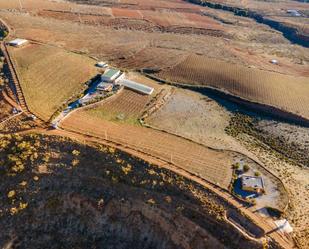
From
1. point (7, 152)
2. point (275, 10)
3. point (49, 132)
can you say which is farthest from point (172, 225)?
point (275, 10)

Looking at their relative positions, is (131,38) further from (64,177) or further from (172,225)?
(172,225)

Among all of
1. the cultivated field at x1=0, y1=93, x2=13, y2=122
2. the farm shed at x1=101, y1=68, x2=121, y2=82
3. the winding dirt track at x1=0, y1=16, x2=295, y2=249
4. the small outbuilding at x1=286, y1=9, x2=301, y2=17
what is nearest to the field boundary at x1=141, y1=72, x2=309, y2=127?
the farm shed at x1=101, y1=68, x2=121, y2=82

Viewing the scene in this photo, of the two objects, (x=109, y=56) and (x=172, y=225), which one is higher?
(x=109, y=56)

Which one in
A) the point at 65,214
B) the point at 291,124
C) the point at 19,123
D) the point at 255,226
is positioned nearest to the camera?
the point at 255,226

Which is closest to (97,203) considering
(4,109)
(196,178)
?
(196,178)

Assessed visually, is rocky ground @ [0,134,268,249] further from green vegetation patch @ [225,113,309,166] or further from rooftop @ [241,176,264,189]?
green vegetation patch @ [225,113,309,166]

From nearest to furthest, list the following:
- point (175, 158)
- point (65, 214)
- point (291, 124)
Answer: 1. point (65, 214)
2. point (175, 158)
3. point (291, 124)
